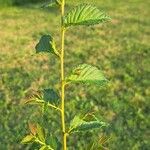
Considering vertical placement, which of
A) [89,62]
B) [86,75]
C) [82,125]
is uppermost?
[86,75]

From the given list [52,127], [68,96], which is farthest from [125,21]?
[52,127]

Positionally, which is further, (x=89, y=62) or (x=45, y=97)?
(x=89, y=62)

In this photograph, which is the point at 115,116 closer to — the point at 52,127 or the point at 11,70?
the point at 52,127

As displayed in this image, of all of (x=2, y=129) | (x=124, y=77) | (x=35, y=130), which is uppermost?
Result: (x=35, y=130)

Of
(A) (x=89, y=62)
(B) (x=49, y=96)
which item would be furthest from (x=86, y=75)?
(A) (x=89, y=62)

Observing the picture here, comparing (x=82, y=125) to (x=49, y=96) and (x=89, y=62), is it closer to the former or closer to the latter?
(x=49, y=96)

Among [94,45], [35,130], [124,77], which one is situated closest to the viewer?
[35,130]

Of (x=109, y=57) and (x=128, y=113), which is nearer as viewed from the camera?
(x=128, y=113)
